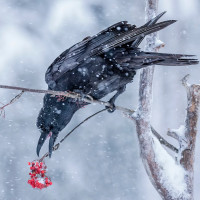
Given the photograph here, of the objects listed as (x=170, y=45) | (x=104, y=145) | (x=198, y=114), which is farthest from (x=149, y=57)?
(x=104, y=145)

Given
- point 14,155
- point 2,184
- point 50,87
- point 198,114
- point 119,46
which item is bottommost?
point 2,184

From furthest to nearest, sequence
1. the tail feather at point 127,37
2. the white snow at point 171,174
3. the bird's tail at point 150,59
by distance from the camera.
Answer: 1. the white snow at point 171,174
2. the bird's tail at point 150,59
3. the tail feather at point 127,37

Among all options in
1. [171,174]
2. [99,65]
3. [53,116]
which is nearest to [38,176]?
[53,116]

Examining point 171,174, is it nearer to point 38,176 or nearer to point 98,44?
point 38,176

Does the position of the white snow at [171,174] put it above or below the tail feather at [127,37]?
below

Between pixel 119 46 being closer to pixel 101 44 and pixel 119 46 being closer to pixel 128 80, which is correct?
pixel 101 44

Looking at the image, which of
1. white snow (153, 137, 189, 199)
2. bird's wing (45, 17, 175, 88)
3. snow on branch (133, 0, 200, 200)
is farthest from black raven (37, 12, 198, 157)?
white snow (153, 137, 189, 199)

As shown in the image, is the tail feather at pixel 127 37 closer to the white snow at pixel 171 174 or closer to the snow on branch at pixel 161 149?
the snow on branch at pixel 161 149

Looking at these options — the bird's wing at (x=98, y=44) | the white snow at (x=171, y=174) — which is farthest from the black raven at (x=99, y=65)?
the white snow at (x=171, y=174)
